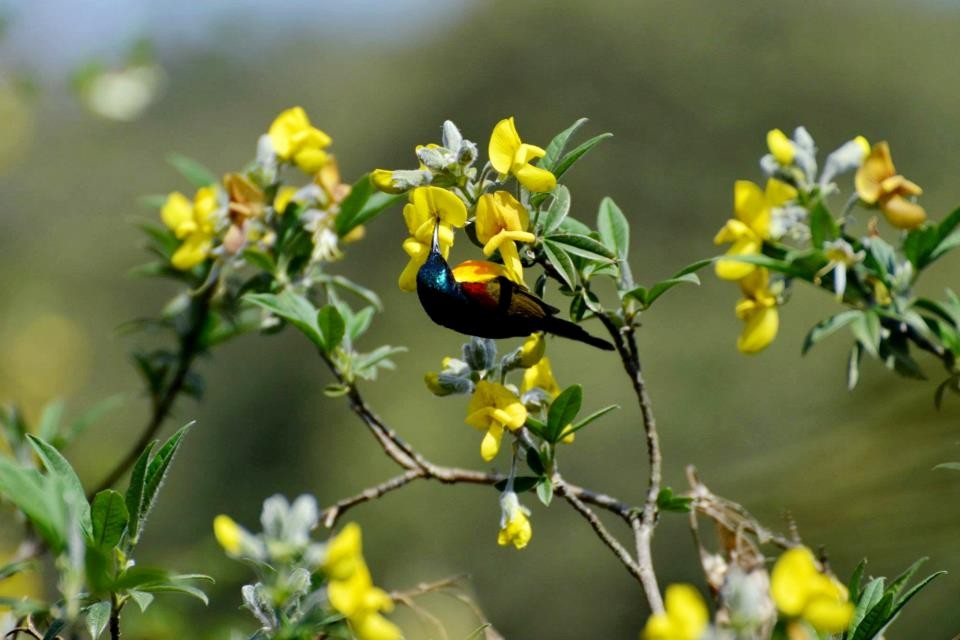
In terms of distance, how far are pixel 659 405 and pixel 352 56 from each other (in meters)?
4.00

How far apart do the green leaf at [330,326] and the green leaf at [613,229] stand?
0.23 metres

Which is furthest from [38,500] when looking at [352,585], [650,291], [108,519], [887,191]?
[887,191]

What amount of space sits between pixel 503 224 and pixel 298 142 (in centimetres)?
40

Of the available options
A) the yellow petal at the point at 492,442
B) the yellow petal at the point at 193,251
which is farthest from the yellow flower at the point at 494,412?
the yellow petal at the point at 193,251

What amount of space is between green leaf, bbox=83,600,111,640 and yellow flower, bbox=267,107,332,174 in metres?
0.50

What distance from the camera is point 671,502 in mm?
680

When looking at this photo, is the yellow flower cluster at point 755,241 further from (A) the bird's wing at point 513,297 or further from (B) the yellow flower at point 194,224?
(B) the yellow flower at point 194,224

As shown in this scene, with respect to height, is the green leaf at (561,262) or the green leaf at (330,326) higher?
the green leaf at (561,262)

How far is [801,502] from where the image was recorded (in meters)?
1.15

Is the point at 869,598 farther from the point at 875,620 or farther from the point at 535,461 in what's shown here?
the point at 535,461

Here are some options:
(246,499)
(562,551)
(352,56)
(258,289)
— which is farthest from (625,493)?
(352,56)

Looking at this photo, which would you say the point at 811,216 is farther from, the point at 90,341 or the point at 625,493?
the point at 90,341

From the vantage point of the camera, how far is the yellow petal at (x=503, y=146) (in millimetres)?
626

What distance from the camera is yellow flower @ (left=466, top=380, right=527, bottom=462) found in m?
0.64
